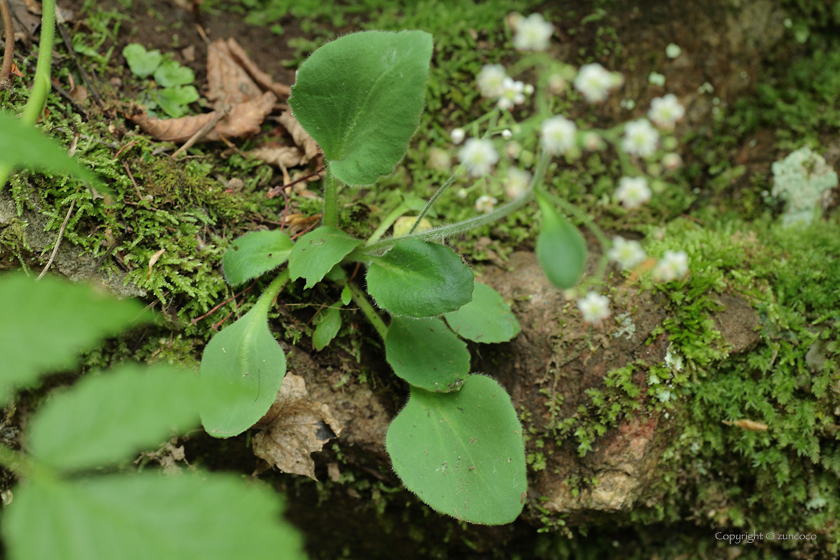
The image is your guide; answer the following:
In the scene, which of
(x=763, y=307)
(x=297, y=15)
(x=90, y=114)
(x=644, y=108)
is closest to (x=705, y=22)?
(x=644, y=108)

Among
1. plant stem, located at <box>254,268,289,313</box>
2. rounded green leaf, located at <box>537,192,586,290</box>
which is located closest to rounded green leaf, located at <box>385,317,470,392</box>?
plant stem, located at <box>254,268,289,313</box>

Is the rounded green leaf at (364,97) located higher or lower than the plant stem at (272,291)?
higher

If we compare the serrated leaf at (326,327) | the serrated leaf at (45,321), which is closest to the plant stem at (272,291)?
the serrated leaf at (326,327)

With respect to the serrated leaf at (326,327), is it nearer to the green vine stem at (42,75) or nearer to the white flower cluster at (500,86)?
the white flower cluster at (500,86)

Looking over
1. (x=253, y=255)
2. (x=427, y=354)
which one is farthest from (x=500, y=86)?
(x=253, y=255)

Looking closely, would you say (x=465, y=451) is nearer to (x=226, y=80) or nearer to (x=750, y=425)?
(x=750, y=425)

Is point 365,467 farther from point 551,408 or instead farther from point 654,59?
point 654,59

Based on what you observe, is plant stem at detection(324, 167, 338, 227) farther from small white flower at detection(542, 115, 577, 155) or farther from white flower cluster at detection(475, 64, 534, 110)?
small white flower at detection(542, 115, 577, 155)
